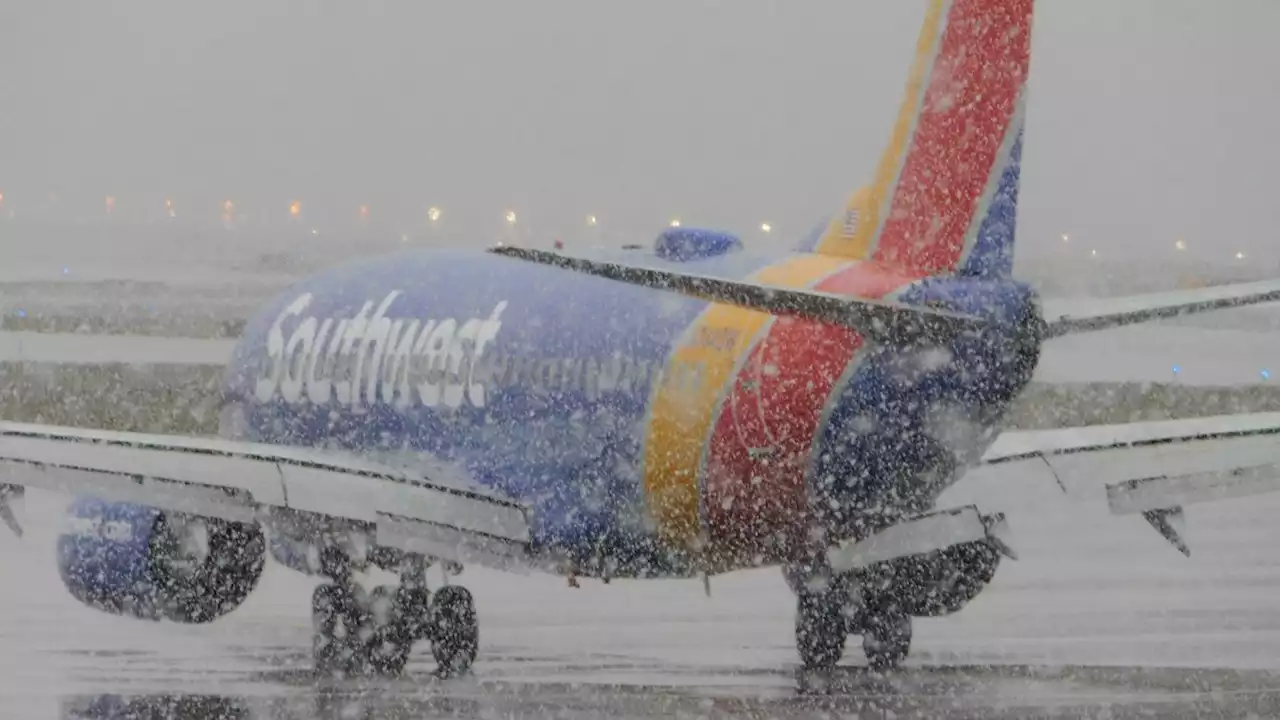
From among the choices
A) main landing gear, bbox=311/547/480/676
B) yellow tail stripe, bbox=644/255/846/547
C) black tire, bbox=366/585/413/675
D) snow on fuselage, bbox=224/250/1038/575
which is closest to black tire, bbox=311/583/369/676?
main landing gear, bbox=311/547/480/676

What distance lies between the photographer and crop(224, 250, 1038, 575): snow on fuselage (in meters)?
16.7

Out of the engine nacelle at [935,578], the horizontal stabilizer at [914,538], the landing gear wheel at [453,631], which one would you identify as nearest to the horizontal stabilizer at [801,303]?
the horizontal stabilizer at [914,538]

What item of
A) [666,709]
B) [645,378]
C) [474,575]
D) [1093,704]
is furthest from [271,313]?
[1093,704]

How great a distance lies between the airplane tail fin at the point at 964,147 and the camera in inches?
680

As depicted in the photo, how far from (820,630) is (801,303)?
491 cm

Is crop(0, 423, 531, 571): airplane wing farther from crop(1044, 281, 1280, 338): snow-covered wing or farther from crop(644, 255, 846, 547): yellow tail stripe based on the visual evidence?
crop(1044, 281, 1280, 338): snow-covered wing

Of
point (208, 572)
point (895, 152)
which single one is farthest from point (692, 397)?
point (208, 572)

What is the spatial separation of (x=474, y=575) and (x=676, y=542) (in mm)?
9193

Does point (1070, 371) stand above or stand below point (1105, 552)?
below

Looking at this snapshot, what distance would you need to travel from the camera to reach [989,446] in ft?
58.3

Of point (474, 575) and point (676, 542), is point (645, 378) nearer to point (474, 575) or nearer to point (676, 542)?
point (676, 542)

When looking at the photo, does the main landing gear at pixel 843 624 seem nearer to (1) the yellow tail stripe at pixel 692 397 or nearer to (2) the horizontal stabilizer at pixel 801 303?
(1) the yellow tail stripe at pixel 692 397

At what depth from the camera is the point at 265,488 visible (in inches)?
722

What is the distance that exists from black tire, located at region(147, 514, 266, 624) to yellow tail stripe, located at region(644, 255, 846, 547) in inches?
190
